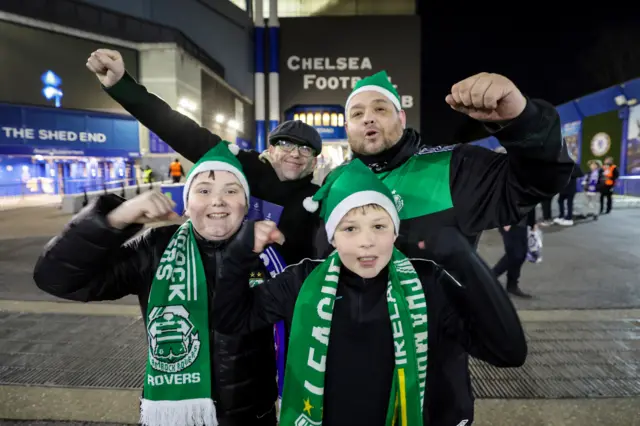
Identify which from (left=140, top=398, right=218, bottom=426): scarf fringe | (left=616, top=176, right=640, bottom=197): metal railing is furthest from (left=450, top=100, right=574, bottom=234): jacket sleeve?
(left=616, top=176, right=640, bottom=197): metal railing

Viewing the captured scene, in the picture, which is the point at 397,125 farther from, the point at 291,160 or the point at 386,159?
the point at 291,160

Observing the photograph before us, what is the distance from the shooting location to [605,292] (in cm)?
569

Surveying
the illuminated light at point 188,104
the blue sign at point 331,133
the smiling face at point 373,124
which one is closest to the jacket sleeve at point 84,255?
the smiling face at point 373,124

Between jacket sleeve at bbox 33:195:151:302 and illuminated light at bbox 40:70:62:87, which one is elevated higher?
illuminated light at bbox 40:70:62:87

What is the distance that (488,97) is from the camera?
1392mm

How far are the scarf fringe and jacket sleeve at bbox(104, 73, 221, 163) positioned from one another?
1280 millimetres

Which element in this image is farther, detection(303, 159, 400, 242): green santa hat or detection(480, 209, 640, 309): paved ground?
detection(480, 209, 640, 309): paved ground

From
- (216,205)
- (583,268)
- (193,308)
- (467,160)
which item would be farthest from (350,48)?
(193,308)

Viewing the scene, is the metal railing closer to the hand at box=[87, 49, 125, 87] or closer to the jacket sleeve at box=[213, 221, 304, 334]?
the jacket sleeve at box=[213, 221, 304, 334]

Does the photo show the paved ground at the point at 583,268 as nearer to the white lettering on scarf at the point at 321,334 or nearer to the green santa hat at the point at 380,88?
the green santa hat at the point at 380,88

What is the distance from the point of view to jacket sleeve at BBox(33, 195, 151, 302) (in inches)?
66.6

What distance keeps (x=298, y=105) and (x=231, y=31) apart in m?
8.92

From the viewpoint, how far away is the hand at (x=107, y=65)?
2.17m

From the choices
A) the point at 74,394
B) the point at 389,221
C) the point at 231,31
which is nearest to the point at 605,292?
the point at 389,221
